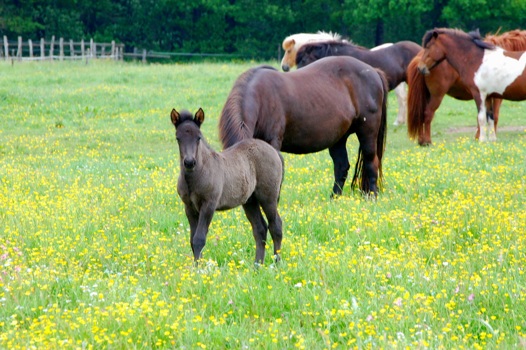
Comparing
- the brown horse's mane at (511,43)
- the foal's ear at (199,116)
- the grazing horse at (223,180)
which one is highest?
the brown horse's mane at (511,43)

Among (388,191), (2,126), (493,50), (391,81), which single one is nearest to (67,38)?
(2,126)

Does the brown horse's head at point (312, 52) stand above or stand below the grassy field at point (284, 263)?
above

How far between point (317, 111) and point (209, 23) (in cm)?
5061

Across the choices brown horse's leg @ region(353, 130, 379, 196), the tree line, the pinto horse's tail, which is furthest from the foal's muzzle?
the tree line

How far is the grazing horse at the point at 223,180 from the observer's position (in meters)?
5.52

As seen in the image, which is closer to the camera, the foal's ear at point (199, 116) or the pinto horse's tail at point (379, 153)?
the foal's ear at point (199, 116)

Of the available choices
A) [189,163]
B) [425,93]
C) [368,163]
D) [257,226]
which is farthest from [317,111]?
[425,93]

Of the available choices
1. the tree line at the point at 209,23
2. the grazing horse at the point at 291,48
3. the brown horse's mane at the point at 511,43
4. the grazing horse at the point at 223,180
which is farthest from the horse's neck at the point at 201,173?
the tree line at the point at 209,23

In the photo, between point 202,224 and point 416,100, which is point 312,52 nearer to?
point 416,100

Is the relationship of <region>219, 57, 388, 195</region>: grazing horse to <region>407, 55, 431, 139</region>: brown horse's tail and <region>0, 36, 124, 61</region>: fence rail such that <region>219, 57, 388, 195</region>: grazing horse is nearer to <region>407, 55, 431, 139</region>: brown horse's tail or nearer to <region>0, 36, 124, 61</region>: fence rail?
<region>407, 55, 431, 139</region>: brown horse's tail

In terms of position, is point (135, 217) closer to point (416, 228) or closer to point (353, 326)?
point (416, 228)

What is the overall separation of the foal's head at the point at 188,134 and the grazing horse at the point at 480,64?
954 cm

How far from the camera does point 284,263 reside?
18.9ft

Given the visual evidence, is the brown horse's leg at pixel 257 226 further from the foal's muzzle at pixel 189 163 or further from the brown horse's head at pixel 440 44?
the brown horse's head at pixel 440 44
